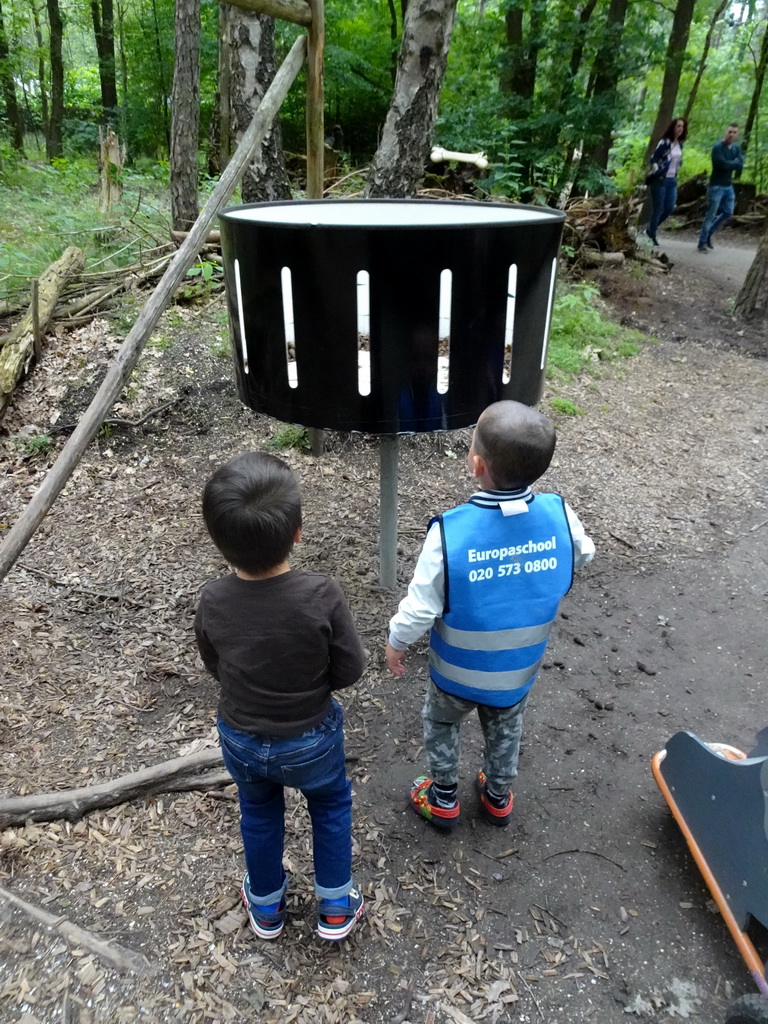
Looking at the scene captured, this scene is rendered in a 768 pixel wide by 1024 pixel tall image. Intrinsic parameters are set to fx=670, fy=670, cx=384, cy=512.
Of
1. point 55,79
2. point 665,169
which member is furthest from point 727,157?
point 55,79

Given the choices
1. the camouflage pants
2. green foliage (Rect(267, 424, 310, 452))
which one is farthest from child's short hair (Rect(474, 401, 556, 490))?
green foliage (Rect(267, 424, 310, 452))

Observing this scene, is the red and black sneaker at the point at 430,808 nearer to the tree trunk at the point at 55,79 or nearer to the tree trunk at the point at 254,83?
the tree trunk at the point at 254,83

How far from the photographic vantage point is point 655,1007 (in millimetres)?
1749

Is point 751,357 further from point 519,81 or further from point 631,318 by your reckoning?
point 519,81

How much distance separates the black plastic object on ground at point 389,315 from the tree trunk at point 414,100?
139 inches

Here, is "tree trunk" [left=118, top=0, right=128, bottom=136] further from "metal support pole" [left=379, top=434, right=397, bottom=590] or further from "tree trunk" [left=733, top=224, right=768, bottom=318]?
"metal support pole" [left=379, top=434, right=397, bottom=590]

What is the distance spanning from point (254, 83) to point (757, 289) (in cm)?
592

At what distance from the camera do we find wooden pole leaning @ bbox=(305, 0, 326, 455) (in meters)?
3.33

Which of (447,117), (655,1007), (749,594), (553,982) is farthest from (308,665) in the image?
(447,117)

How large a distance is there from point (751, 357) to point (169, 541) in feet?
20.3

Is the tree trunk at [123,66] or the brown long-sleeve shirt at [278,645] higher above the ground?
the tree trunk at [123,66]

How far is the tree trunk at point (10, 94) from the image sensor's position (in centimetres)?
1647

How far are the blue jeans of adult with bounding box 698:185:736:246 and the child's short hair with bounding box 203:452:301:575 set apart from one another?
1255 centimetres

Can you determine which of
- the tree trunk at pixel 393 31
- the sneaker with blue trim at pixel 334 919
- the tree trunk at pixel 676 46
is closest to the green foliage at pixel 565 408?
the sneaker with blue trim at pixel 334 919
